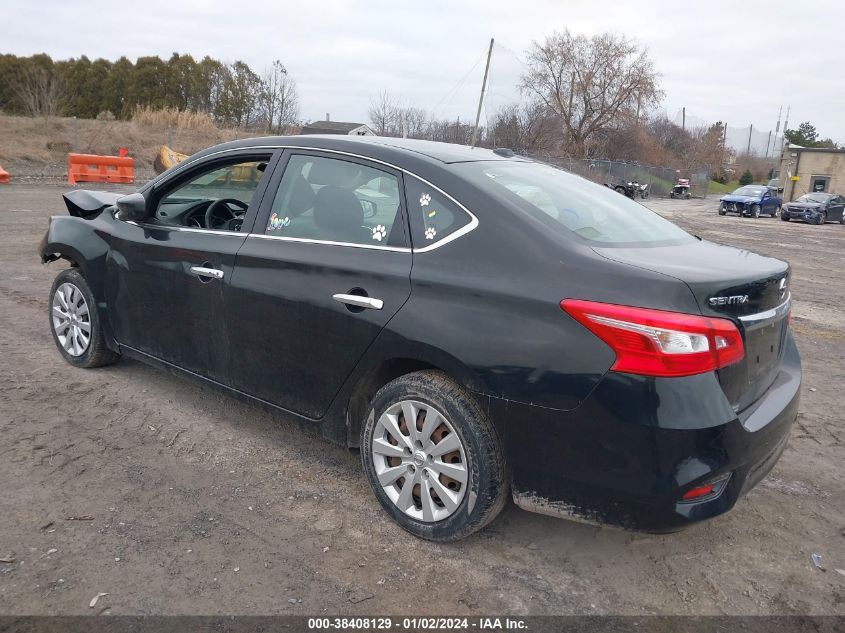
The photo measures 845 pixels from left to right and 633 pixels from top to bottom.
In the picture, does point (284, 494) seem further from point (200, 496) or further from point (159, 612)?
point (159, 612)

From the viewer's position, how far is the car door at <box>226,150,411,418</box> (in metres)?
3.01

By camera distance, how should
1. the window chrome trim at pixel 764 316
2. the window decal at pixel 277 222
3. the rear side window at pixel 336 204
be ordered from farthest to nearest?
the window decal at pixel 277 222 → the rear side window at pixel 336 204 → the window chrome trim at pixel 764 316

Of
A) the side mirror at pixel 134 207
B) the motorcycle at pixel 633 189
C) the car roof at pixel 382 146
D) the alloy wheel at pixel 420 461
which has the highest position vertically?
the car roof at pixel 382 146

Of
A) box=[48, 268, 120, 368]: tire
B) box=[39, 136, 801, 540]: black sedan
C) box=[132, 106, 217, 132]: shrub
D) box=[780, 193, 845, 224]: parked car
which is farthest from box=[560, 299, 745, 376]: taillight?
box=[132, 106, 217, 132]: shrub

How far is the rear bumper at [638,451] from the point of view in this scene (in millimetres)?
2377

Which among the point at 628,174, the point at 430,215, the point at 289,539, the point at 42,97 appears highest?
the point at 42,97

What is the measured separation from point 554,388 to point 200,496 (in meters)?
1.80

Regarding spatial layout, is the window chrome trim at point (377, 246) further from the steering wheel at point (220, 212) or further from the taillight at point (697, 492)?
the taillight at point (697, 492)

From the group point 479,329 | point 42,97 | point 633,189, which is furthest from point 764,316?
point 633,189

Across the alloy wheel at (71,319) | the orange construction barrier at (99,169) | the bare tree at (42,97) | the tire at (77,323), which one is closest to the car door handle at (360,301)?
the tire at (77,323)

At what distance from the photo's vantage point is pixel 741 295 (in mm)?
2557

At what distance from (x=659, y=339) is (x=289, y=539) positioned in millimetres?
1740

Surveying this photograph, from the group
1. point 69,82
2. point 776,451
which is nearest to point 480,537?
point 776,451

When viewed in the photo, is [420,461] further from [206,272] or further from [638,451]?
[206,272]
